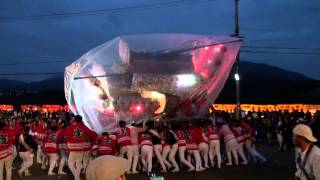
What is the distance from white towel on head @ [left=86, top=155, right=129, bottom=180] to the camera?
3883 mm

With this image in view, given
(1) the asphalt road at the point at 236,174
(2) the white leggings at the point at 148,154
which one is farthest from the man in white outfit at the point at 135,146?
(1) the asphalt road at the point at 236,174

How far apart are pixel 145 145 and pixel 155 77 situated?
4.84 metres

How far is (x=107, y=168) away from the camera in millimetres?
3877

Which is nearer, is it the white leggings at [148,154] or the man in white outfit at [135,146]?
the white leggings at [148,154]

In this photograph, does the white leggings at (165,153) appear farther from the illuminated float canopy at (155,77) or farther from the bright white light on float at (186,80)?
the bright white light on float at (186,80)

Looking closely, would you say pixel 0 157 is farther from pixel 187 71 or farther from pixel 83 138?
pixel 187 71

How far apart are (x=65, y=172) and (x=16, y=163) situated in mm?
4939

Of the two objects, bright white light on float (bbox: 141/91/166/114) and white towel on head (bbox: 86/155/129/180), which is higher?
bright white light on float (bbox: 141/91/166/114)

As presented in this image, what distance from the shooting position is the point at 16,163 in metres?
22.2

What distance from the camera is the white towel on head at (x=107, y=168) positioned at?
388 cm

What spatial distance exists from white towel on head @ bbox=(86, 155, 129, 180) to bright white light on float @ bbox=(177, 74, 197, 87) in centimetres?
1746

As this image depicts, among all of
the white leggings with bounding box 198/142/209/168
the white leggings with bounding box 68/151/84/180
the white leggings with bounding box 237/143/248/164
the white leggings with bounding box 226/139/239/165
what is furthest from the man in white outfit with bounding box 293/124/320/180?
the white leggings with bounding box 237/143/248/164

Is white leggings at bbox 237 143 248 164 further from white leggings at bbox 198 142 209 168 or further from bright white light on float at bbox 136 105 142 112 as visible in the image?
bright white light on float at bbox 136 105 142 112

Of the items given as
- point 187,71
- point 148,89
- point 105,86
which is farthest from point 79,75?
point 187,71
